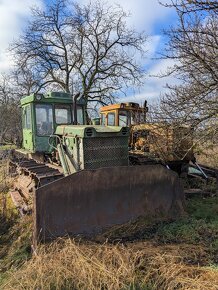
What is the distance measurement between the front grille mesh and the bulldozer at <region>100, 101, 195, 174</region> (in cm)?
87

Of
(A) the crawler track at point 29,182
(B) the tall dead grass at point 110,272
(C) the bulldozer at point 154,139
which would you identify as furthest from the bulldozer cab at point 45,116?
(B) the tall dead grass at point 110,272

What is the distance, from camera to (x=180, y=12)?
5.61 m

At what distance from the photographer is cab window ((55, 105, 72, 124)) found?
8674 millimetres

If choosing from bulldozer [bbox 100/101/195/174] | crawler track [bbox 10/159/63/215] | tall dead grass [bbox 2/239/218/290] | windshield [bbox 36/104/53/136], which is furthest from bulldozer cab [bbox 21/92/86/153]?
tall dead grass [bbox 2/239/218/290]

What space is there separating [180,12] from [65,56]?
16.7 m

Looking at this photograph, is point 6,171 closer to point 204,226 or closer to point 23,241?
point 23,241

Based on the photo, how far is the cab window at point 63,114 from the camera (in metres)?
8.67

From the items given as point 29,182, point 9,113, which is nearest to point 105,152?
point 29,182

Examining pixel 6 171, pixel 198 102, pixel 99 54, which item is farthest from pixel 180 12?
pixel 99 54

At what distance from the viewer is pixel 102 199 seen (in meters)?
5.85

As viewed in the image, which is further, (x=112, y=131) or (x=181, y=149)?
(x=181, y=149)

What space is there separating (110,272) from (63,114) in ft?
17.8

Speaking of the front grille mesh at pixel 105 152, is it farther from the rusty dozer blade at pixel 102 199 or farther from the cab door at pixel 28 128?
the cab door at pixel 28 128

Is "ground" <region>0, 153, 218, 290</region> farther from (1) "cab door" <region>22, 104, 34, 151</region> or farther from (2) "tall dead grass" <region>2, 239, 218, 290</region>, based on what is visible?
(1) "cab door" <region>22, 104, 34, 151</region>
